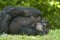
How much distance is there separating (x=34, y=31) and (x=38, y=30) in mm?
143

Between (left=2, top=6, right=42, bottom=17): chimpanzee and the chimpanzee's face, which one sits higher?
(left=2, top=6, right=42, bottom=17): chimpanzee

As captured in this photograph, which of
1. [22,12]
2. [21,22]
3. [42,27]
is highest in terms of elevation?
[22,12]

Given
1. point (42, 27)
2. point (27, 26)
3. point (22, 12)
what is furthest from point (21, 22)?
point (42, 27)

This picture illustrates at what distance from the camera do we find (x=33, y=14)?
8992 millimetres

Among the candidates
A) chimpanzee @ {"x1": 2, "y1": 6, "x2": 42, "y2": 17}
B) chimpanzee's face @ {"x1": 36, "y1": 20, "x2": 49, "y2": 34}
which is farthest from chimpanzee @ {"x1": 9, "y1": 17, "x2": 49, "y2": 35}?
chimpanzee @ {"x1": 2, "y1": 6, "x2": 42, "y2": 17}

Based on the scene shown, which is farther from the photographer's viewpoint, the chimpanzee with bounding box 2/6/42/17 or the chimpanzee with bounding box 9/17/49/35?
the chimpanzee with bounding box 2/6/42/17

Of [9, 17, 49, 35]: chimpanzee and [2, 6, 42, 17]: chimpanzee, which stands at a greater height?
[2, 6, 42, 17]: chimpanzee

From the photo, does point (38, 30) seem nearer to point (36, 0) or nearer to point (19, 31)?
point (19, 31)

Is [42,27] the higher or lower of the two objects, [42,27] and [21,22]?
the lower

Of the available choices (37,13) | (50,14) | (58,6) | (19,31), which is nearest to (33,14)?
(37,13)

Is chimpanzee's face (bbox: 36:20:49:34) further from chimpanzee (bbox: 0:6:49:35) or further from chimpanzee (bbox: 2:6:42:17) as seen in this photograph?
chimpanzee (bbox: 2:6:42:17)

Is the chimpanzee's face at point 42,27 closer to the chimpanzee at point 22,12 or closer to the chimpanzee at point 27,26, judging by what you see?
the chimpanzee at point 27,26

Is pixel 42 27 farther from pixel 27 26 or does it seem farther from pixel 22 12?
pixel 22 12

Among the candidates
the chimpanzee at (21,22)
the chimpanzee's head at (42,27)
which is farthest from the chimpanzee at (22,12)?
the chimpanzee's head at (42,27)
